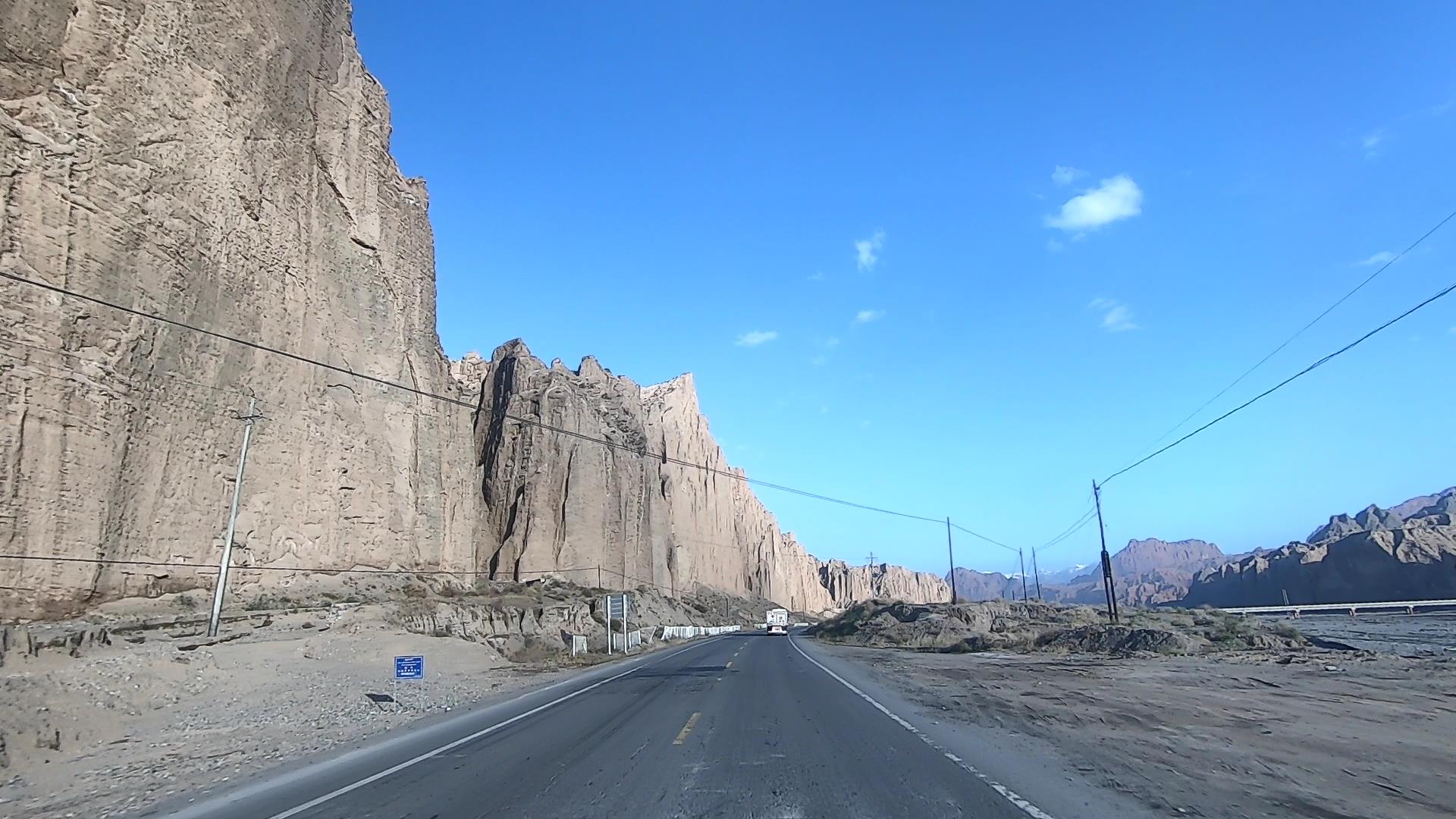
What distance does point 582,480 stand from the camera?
246ft

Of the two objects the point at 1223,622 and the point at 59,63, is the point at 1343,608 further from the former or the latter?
the point at 59,63

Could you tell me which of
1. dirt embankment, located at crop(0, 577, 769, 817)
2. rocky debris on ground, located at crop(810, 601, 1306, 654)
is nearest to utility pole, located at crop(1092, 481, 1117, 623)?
rocky debris on ground, located at crop(810, 601, 1306, 654)

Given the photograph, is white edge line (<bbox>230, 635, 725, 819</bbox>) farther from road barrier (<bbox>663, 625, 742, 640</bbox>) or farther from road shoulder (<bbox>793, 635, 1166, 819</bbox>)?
road barrier (<bbox>663, 625, 742, 640</bbox>)

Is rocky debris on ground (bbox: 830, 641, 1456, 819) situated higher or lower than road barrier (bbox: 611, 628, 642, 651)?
lower

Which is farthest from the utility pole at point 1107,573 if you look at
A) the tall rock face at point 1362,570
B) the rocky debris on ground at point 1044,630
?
the tall rock face at point 1362,570

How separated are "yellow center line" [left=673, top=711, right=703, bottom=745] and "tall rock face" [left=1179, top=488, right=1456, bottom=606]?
99.7 m

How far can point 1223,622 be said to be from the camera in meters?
39.3

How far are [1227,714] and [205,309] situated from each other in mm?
30409

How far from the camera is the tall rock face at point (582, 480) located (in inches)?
2837

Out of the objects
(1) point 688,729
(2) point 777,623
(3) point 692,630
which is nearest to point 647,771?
(1) point 688,729

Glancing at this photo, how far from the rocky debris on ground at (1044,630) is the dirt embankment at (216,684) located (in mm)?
20694

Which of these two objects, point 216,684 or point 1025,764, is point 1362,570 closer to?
point 1025,764

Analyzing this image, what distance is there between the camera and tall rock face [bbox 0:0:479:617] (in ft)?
66.7

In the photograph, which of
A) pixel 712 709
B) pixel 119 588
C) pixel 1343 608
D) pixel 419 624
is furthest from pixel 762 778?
pixel 1343 608
